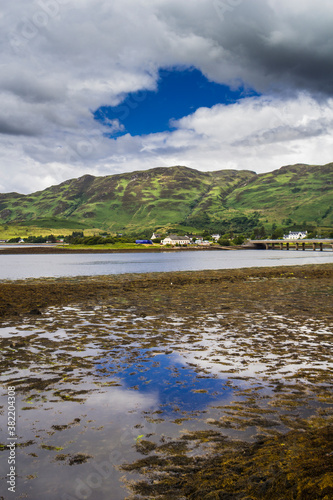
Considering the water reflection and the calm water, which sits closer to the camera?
the water reflection

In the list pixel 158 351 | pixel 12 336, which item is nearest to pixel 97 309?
pixel 12 336

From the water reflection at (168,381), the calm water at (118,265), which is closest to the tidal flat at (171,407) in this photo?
the water reflection at (168,381)

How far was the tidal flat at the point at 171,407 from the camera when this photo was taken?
6480mm

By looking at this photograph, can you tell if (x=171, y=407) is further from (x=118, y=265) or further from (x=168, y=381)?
(x=118, y=265)

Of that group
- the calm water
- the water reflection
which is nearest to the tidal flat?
the water reflection

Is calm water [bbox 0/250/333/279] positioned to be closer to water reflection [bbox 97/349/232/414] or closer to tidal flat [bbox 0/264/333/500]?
tidal flat [bbox 0/264/333/500]

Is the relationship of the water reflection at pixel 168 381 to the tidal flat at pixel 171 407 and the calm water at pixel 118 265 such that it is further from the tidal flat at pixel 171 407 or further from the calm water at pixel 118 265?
the calm water at pixel 118 265

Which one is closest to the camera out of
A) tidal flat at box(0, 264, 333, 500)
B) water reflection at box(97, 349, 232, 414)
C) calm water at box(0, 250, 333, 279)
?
tidal flat at box(0, 264, 333, 500)

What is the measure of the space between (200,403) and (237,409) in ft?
3.47

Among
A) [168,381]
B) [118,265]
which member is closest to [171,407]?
[168,381]

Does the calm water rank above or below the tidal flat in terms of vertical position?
below

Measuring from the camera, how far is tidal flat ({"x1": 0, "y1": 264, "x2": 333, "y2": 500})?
6.48 meters

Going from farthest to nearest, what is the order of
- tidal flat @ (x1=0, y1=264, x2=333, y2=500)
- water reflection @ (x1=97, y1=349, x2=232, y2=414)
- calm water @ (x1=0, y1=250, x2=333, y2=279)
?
calm water @ (x1=0, y1=250, x2=333, y2=279) < water reflection @ (x1=97, y1=349, x2=232, y2=414) < tidal flat @ (x1=0, y1=264, x2=333, y2=500)

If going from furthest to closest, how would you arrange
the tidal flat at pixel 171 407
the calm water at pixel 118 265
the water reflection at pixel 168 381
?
the calm water at pixel 118 265, the water reflection at pixel 168 381, the tidal flat at pixel 171 407
